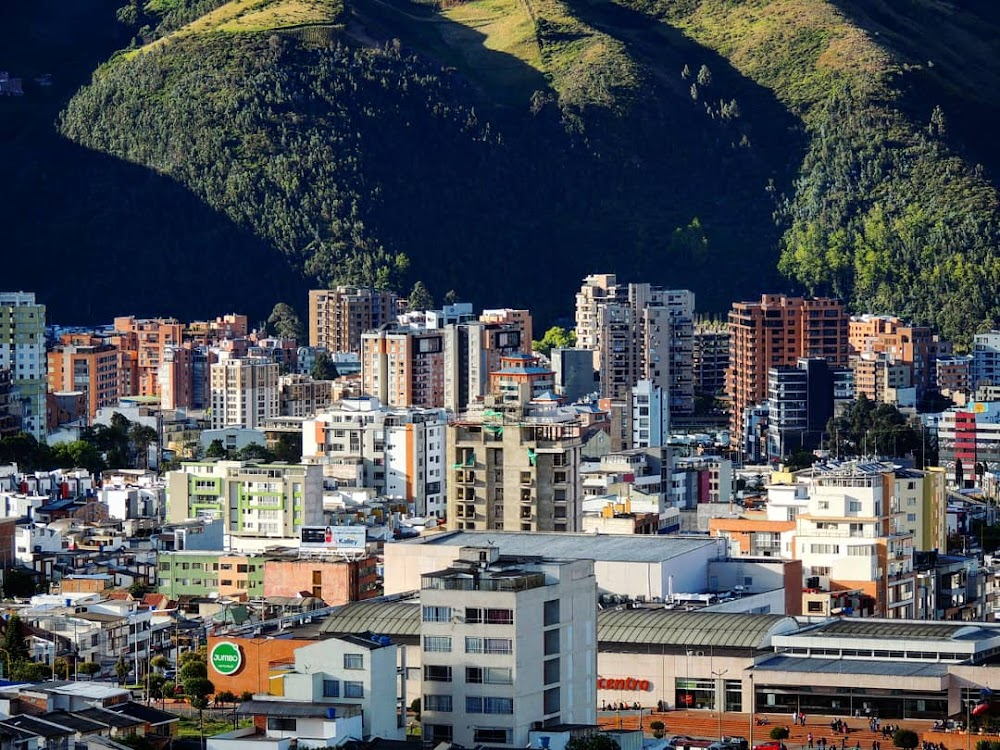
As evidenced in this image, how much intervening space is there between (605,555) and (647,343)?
2705 inches

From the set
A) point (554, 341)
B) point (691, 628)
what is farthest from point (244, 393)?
point (691, 628)

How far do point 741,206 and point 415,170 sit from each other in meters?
19.0

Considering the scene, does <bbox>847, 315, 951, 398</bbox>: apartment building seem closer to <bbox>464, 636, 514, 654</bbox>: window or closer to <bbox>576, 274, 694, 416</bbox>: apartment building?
<bbox>576, 274, 694, 416</bbox>: apartment building

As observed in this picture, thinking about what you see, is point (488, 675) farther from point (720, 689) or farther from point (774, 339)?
point (774, 339)

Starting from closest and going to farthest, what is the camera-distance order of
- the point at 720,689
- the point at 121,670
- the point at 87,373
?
the point at 720,689, the point at 121,670, the point at 87,373

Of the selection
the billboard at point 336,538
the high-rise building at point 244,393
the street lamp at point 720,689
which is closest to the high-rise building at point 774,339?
the high-rise building at point 244,393

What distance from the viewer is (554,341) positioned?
144m

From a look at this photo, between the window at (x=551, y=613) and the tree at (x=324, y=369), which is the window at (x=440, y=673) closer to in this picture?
the window at (x=551, y=613)

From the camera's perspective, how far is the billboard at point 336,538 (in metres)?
71.0

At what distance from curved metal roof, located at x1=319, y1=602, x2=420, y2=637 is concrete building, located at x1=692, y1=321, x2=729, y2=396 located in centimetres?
8005

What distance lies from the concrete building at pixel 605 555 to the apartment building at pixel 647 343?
207 ft

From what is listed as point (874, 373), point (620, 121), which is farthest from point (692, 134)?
point (874, 373)

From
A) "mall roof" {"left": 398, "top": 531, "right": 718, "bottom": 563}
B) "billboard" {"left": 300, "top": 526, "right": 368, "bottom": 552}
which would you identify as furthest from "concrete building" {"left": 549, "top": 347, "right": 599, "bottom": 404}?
"mall roof" {"left": 398, "top": 531, "right": 718, "bottom": 563}

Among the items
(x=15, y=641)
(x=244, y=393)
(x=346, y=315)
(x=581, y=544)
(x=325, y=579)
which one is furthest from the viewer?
(x=346, y=315)
